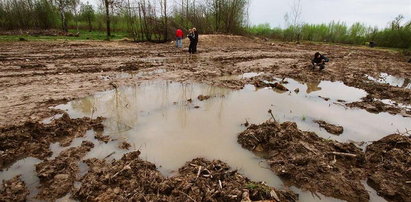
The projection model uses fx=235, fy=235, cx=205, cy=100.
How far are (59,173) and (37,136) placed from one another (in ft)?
4.64

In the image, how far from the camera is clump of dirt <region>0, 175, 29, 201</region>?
9.66 feet

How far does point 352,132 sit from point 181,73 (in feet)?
21.2

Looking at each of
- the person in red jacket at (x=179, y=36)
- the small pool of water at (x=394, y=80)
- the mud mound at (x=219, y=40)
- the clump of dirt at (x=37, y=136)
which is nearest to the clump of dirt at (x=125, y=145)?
the clump of dirt at (x=37, y=136)

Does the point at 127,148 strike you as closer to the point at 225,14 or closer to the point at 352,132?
the point at 352,132

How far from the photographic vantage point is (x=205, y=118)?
5633mm

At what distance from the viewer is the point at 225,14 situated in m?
28.8

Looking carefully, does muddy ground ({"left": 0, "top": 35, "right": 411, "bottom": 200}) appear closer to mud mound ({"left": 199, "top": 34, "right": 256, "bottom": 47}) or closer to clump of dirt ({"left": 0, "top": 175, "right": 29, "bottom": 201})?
clump of dirt ({"left": 0, "top": 175, "right": 29, "bottom": 201})

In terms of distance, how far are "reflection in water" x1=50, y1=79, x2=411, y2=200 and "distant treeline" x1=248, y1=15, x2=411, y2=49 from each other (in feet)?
101

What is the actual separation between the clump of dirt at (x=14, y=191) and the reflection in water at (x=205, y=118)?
0.97 m

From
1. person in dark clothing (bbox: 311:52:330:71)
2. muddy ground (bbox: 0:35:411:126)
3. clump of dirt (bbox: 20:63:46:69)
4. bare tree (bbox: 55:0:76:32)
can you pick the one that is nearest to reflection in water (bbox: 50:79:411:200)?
muddy ground (bbox: 0:35:411:126)

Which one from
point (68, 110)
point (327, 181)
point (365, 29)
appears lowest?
point (327, 181)

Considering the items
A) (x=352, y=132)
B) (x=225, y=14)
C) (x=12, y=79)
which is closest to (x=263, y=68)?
(x=352, y=132)

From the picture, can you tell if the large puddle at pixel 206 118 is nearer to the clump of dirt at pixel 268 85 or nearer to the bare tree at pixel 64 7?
the clump of dirt at pixel 268 85

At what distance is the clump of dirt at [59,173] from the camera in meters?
3.08
